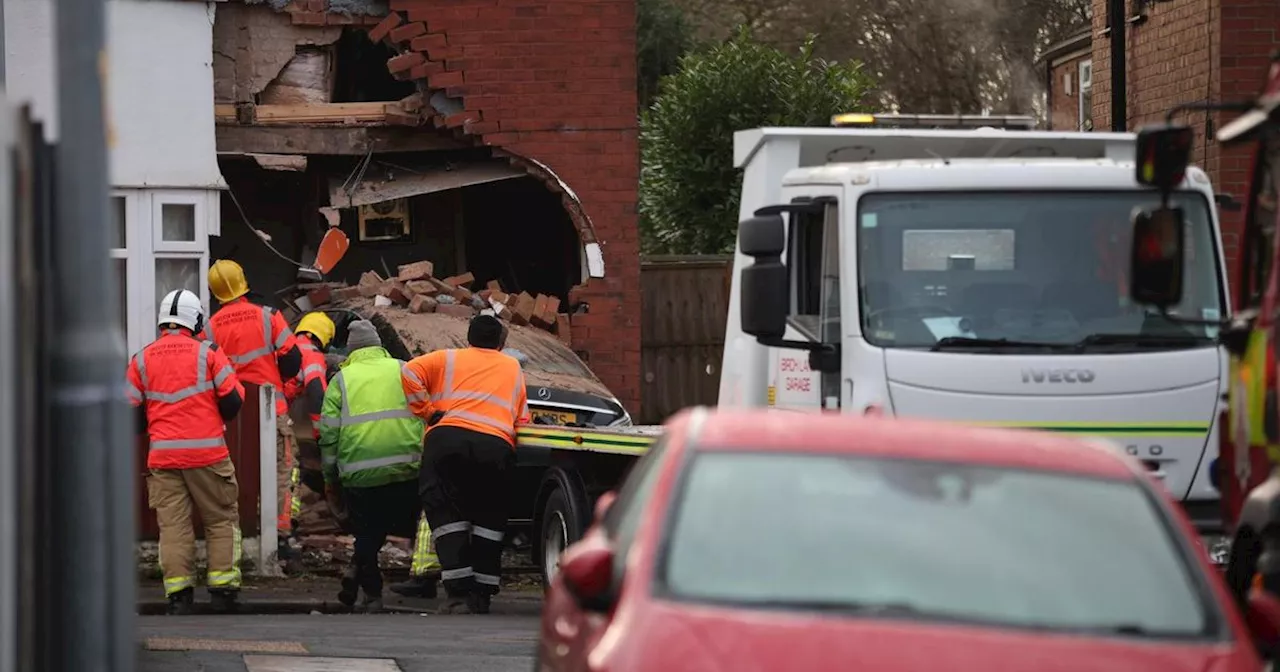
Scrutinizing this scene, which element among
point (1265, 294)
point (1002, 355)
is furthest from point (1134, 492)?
point (1002, 355)

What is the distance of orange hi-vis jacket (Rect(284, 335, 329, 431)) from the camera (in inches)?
533

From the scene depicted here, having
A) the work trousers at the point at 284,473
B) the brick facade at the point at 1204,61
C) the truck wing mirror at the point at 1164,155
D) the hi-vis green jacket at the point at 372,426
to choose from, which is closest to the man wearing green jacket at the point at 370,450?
the hi-vis green jacket at the point at 372,426

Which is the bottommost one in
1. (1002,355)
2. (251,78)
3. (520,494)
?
(520,494)

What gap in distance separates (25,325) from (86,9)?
2.97 feet

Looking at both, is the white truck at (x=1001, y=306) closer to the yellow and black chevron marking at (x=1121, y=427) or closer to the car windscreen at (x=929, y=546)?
the yellow and black chevron marking at (x=1121, y=427)

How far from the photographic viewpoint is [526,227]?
20359mm

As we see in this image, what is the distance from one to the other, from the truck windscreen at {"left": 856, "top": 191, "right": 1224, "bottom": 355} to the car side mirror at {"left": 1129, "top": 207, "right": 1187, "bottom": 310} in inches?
44.3

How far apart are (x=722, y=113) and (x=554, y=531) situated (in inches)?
617

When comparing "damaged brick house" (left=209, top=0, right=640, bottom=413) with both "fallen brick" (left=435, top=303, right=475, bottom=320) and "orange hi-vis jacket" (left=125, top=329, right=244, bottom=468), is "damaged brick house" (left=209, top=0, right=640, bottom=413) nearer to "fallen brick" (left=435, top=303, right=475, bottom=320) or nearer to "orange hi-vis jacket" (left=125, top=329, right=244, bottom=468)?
"fallen brick" (left=435, top=303, right=475, bottom=320)

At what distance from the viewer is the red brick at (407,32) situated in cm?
1775

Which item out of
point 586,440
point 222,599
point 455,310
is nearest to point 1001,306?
point 586,440

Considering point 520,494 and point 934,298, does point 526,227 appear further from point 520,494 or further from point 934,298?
point 934,298

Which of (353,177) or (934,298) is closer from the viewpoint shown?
(934,298)

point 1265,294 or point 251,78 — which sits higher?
point 251,78
